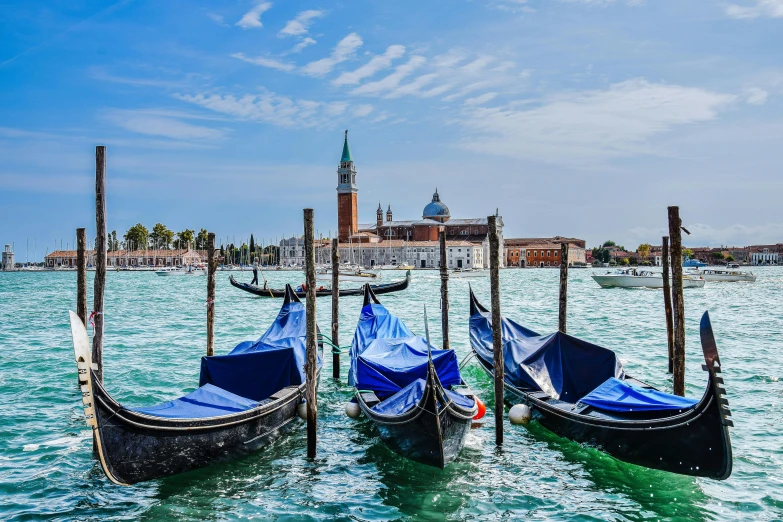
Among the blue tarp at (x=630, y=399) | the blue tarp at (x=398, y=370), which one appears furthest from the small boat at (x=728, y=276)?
the blue tarp at (x=630, y=399)

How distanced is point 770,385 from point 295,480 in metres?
6.07

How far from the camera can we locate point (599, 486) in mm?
4844

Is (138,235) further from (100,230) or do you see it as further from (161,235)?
(100,230)

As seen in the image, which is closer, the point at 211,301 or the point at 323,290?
the point at 211,301

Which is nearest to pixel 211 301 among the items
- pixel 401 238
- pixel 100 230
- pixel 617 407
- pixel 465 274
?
pixel 100 230

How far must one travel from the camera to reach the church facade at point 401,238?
71625mm

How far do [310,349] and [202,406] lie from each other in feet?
3.48

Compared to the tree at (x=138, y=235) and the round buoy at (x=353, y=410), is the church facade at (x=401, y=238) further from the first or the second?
Result: the round buoy at (x=353, y=410)

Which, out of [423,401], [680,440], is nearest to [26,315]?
[423,401]

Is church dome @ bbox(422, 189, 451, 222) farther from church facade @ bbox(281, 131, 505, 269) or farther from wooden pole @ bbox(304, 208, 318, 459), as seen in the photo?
wooden pole @ bbox(304, 208, 318, 459)

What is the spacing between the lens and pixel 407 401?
530 centimetres

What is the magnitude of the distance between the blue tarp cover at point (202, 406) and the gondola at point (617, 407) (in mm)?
2668

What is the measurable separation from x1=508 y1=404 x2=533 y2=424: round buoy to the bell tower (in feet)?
212

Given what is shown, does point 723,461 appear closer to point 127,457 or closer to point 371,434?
point 371,434
